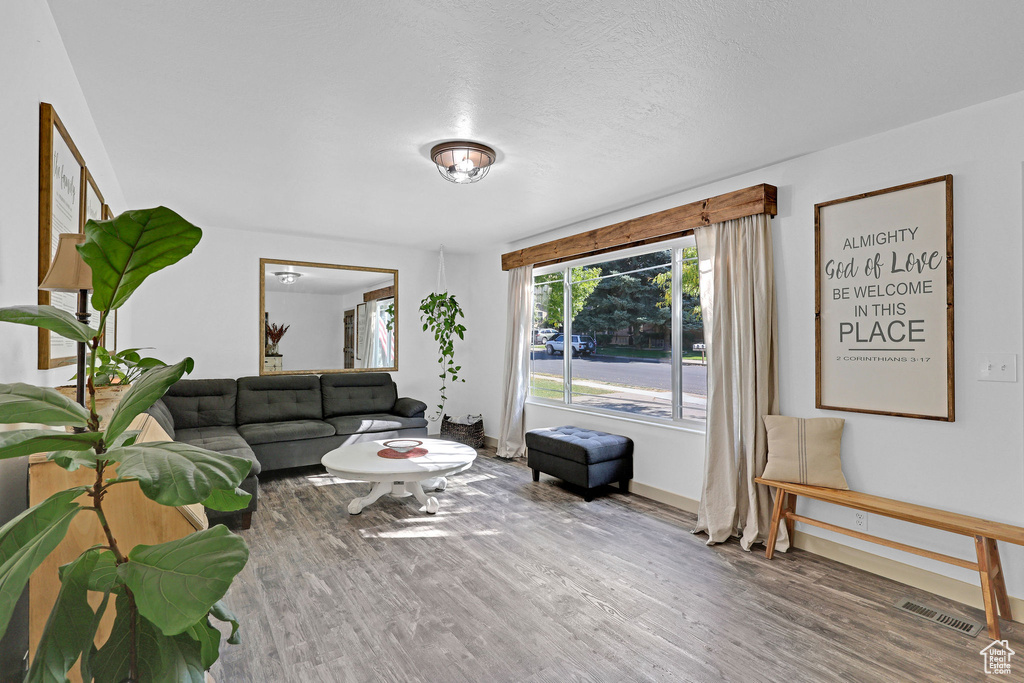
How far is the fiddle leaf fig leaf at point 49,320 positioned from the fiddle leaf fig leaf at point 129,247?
0.17ft

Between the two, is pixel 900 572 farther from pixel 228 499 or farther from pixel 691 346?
pixel 228 499

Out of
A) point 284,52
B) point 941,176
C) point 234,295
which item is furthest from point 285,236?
point 941,176

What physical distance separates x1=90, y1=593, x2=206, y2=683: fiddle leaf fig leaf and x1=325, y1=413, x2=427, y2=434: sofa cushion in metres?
4.38

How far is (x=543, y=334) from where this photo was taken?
19.0 feet

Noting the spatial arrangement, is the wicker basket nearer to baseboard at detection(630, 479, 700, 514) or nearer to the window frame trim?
the window frame trim

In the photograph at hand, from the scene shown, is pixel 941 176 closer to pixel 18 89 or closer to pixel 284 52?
pixel 284 52

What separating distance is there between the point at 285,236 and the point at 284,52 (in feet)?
12.8

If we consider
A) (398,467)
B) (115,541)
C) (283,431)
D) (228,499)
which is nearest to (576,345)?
(398,467)

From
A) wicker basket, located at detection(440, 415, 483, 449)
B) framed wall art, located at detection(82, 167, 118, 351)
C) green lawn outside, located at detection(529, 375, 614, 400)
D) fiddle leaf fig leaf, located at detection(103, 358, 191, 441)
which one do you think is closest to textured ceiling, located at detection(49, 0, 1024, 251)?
framed wall art, located at detection(82, 167, 118, 351)

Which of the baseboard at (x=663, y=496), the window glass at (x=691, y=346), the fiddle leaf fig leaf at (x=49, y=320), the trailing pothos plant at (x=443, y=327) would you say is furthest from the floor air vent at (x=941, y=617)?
the trailing pothos plant at (x=443, y=327)

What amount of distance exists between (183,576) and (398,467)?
117 inches

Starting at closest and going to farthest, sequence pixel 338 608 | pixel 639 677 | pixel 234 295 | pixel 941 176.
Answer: pixel 639 677 → pixel 338 608 → pixel 941 176 → pixel 234 295

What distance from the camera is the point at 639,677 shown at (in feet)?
6.73

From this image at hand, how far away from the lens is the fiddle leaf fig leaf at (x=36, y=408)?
0.87 meters
